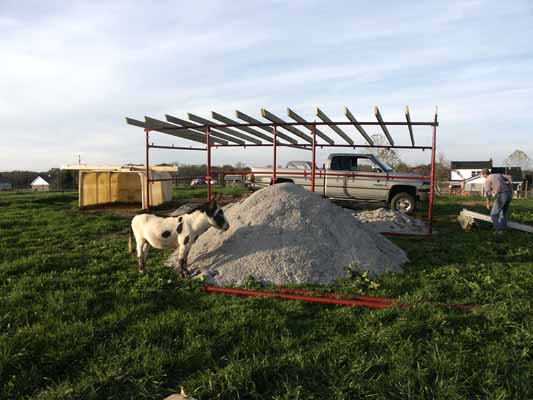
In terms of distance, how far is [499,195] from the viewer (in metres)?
8.64

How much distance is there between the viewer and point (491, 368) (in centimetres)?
274

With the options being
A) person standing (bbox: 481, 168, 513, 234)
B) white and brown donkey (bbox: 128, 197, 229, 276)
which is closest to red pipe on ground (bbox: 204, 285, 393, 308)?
white and brown donkey (bbox: 128, 197, 229, 276)

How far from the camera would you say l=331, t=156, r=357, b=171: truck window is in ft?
43.0

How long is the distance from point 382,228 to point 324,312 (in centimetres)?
580

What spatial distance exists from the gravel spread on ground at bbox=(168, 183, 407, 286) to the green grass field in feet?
1.65

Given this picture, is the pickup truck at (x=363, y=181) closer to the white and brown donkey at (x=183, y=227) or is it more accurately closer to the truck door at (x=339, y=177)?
the truck door at (x=339, y=177)

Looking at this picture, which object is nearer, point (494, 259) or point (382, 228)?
point (494, 259)

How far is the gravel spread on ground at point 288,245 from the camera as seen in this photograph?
514cm

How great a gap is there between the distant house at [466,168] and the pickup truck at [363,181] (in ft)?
182

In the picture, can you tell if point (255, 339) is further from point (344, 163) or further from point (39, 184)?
point (39, 184)

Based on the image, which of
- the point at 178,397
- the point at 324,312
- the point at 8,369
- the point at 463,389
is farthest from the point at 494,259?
the point at 8,369

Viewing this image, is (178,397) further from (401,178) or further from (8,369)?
(401,178)

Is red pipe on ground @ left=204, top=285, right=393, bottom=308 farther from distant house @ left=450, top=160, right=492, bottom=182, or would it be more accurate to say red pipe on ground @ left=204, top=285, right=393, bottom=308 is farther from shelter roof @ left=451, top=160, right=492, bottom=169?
shelter roof @ left=451, top=160, right=492, bottom=169

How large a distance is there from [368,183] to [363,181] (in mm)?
188
